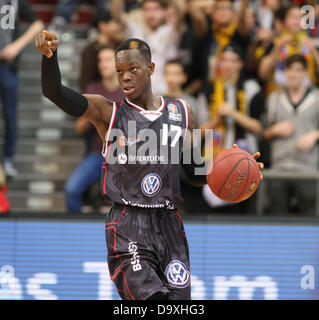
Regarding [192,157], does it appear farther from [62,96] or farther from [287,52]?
[287,52]

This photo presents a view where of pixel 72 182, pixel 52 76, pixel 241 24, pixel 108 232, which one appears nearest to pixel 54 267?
pixel 72 182

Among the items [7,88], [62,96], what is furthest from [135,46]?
[7,88]

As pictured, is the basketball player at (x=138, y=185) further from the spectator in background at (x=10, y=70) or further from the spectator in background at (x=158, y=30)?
the spectator in background at (x=10, y=70)

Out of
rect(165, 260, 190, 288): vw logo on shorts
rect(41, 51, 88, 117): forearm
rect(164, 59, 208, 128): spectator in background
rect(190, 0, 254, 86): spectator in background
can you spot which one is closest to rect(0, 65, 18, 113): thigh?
rect(164, 59, 208, 128): spectator in background

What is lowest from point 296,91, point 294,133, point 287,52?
point 294,133

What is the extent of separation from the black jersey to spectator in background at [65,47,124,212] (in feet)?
8.91

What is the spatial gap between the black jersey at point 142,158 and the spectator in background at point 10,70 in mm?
3576

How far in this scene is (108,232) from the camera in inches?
185

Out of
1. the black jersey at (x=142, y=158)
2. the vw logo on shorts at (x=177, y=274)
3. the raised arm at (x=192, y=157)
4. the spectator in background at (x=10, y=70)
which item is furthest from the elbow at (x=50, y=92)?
the spectator in background at (x=10, y=70)

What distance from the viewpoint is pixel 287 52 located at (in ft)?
26.7

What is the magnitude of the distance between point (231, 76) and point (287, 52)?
847mm

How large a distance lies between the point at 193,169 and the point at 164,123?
443 mm

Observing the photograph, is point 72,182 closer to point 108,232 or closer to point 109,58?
point 109,58

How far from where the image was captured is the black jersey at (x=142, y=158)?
4648 mm
